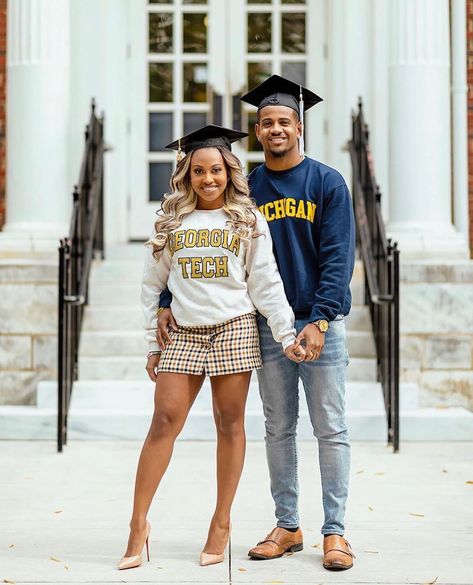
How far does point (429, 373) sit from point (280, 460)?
3.58 meters

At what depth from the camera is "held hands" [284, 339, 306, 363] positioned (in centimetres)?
384

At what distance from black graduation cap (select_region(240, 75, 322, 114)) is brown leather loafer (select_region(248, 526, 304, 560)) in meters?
1.65

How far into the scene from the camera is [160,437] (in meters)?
3.91

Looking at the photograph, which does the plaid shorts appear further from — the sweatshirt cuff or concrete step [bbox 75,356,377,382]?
concrete step [bbox 75,356,377,382]

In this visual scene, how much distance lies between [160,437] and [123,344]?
3.72 m

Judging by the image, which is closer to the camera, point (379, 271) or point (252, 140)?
point (379, 271)

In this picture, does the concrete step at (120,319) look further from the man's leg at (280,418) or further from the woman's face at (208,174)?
the woman's face at (208,174)

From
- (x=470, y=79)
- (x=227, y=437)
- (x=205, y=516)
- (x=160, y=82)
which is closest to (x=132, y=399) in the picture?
(x=205, y=516)

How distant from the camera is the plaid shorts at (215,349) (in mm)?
3912

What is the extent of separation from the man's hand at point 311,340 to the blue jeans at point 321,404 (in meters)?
0.10

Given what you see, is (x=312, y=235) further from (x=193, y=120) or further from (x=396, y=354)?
(x=193, y=120)

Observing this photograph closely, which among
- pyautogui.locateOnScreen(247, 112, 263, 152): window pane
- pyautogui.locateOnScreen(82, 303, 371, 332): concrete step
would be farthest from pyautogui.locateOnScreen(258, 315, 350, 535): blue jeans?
pyautogui.locateOnScreen(247, 112, 263, 152): window pane

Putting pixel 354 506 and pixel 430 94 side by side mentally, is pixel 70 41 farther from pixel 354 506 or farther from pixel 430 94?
pixel 354 506

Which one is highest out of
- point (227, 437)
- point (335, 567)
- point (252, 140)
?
point (252, 140)
